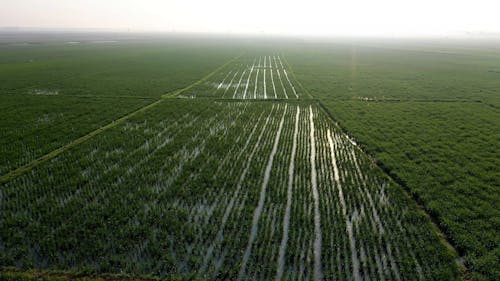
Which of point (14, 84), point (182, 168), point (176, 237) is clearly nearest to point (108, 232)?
point (176, 237)

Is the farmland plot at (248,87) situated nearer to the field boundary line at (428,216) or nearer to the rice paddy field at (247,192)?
the rice paddy field at (247,192)

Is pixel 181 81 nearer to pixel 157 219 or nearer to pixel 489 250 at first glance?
pixel 157 219

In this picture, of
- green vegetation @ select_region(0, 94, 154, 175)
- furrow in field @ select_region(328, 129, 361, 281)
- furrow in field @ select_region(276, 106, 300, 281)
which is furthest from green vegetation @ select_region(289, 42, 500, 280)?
green vegetation @ select_region(0, 94, 154, 175)

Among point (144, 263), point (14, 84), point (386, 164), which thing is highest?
point (14, 84)

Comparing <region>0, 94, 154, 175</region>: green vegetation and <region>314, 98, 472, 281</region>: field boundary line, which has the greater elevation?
<region>0, 94, 154, 175</region>: green vegetation

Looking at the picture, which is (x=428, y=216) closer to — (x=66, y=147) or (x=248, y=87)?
(x=66, y=147)

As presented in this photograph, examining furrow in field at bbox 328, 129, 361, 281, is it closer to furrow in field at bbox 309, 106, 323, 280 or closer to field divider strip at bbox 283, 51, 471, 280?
furrow in field at bbox 309, 106, 323, 280
